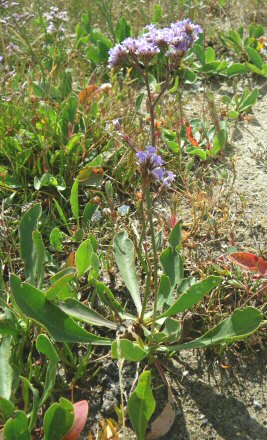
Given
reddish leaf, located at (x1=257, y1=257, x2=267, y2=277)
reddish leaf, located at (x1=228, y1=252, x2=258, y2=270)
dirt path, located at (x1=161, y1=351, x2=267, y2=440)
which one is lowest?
dirt path, located at (x1=161, y1=351, x2=267, y2=440)

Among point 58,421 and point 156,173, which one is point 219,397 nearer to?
point 58,421

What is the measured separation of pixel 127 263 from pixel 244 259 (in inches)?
20.3

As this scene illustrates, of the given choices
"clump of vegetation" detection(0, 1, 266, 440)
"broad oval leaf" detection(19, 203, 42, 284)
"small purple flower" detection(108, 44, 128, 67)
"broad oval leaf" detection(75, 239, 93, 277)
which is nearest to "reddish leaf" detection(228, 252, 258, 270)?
"clump of vegetation" detection(0, 1, 266, 440)

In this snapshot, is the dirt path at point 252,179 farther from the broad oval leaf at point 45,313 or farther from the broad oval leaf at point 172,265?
the broad oval leaf at point 45,313

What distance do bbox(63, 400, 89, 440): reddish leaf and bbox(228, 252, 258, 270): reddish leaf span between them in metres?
0.92

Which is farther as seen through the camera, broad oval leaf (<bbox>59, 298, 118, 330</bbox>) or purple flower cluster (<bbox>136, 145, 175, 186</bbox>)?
broad oval leaf (<bbox>59, 298, 118, 330</bbox>)

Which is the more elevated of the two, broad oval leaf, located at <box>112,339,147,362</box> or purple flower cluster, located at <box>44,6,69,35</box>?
purple flower cluster, located at <box>44,6,69,35</box>

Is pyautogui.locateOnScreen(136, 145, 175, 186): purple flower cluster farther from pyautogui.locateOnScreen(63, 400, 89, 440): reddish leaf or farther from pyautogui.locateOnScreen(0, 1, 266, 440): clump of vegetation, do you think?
pyautogui.locateOnScreen(63, 400, 89, 440): reddish leaf

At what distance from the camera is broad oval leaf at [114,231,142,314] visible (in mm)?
2270

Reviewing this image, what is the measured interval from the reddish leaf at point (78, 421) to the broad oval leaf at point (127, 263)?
1.65 feet

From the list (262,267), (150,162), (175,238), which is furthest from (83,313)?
(262,267)

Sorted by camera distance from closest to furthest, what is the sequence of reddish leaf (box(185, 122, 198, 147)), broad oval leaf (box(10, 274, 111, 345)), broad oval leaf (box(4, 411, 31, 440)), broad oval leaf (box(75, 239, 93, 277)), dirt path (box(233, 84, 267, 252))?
broad oval leaf (box(4, 411, 31, 440)), broad oval leaf (box(10, 274, 111, 345)), broad oval leaf (box(75, 239, 93, 277)), dirt path (box(233, 84, 267, 252)), reddish leaf (box(185, 122, 198, 147))

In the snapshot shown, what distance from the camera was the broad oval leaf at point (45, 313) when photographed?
192 centimetres

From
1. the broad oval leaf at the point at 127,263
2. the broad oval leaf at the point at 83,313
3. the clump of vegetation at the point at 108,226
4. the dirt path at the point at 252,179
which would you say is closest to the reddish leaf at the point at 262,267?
the clump of vegetation at the point at 108,226
